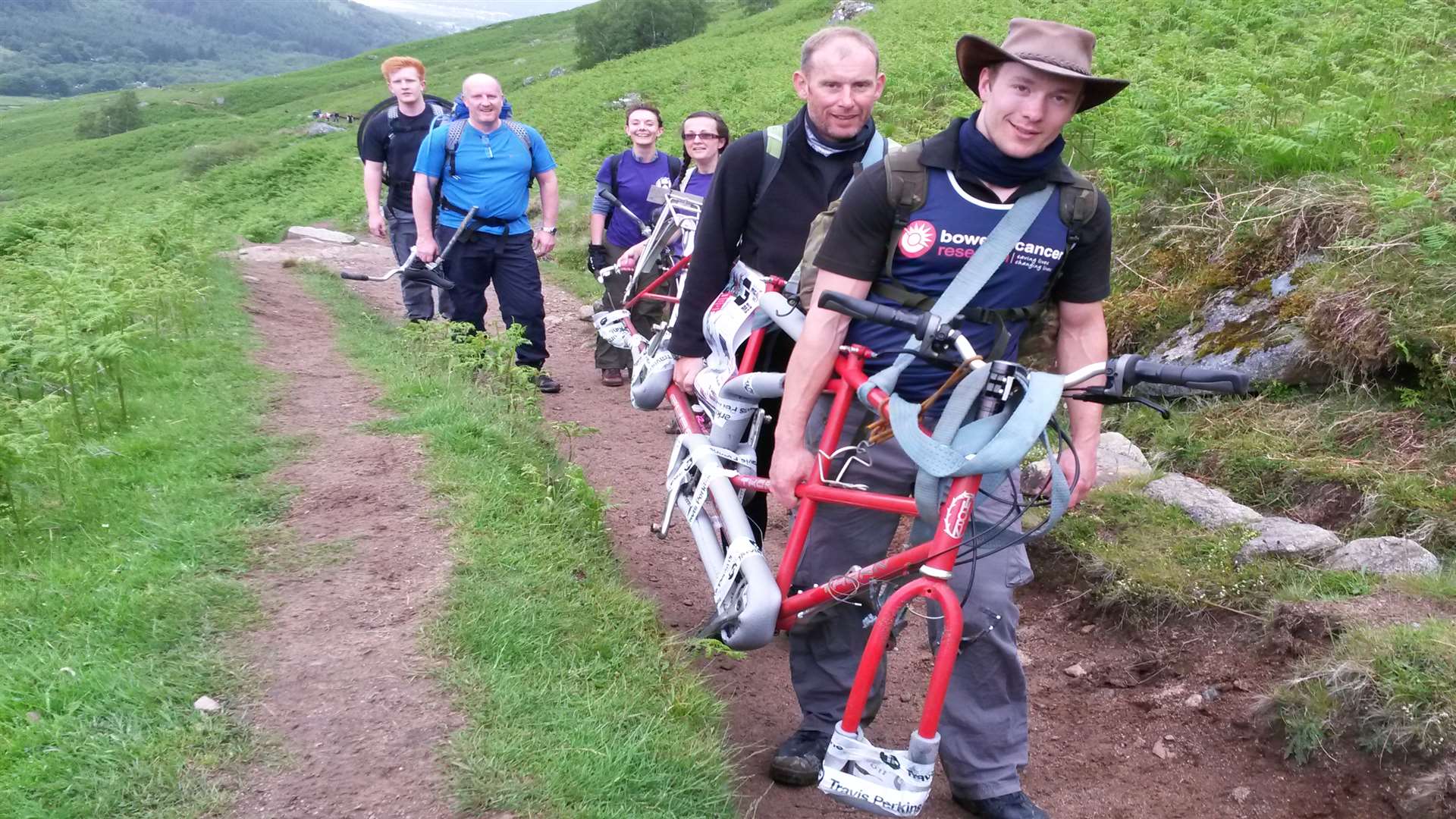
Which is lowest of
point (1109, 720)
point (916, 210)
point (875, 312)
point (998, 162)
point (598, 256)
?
point (1109, 720)

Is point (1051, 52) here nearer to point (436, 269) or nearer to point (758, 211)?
point (758, 211)

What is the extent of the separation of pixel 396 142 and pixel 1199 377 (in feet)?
27.1

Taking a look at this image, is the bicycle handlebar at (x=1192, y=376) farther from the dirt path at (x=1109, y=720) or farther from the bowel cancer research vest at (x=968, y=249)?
the dirt path at (x=1109, y=720)

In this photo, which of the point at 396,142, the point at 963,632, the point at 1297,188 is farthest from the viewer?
the point at 396,142

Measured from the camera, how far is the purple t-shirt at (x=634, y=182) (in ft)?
32.5

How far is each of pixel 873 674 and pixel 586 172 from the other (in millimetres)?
21822

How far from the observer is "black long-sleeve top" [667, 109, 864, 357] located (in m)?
4.45

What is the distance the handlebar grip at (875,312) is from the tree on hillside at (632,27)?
221ft

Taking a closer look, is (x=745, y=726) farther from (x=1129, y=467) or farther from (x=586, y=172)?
(x=586, y=172)

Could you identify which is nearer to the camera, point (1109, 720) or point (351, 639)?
point (351, 639)

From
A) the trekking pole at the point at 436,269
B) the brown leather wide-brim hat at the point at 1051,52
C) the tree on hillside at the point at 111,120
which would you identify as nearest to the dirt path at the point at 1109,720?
the brown leather wide-brim hat at the point at 1051,52

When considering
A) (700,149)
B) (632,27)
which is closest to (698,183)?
(700,149)

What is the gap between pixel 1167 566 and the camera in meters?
5.18

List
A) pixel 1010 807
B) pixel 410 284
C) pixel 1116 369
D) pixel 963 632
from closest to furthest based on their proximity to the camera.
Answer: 1. pixel 1116 369
2. pixel 963 632
3. pixel 1010 807
4. pixel 410 284
